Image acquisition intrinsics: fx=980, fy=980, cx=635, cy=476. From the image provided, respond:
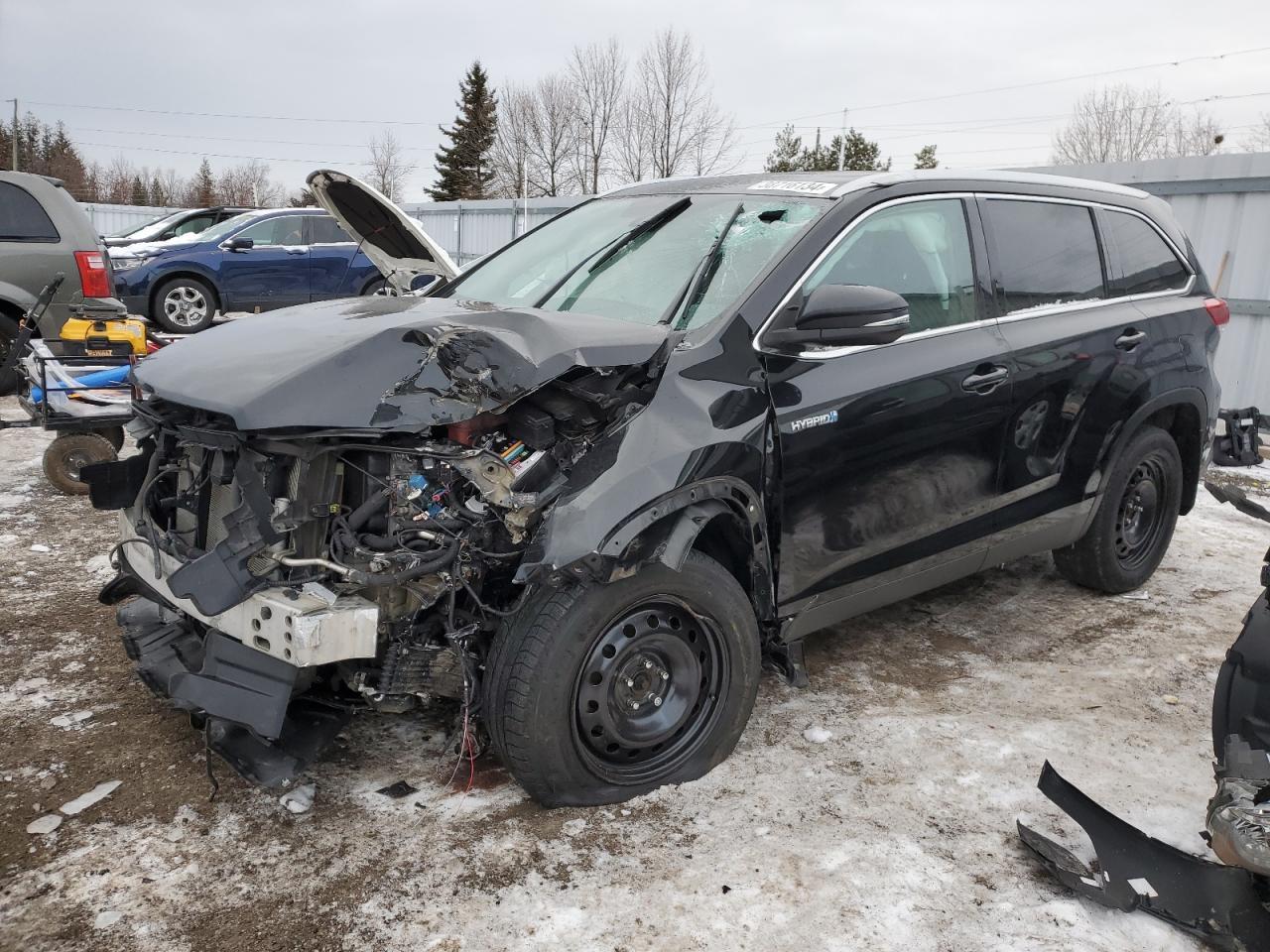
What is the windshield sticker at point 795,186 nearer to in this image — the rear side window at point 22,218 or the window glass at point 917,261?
the window glass at point 917,261

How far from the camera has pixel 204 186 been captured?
62.0m

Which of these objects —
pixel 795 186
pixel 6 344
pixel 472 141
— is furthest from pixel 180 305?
pixel 472 141

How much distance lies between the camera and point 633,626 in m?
2.94

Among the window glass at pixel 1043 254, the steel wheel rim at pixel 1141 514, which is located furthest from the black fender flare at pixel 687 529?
the steel wheel rim at pixel 1141 514

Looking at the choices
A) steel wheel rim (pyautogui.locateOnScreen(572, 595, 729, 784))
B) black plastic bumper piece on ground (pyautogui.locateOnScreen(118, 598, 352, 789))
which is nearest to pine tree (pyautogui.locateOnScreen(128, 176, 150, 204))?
black plastic bumper piece on ground (pyautogui.locateOnScreen(118, 598, 352, 789))

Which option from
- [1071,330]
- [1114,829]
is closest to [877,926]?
[1114,829]

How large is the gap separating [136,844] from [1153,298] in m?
4.70

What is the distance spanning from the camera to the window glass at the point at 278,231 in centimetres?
1402

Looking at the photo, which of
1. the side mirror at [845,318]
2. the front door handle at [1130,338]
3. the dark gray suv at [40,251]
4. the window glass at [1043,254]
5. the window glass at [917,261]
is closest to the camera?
the side mirror at [845,318]

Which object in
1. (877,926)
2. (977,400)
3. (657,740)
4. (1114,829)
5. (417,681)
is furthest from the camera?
(977,400)

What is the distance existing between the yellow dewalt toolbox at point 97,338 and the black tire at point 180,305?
7.25 meters

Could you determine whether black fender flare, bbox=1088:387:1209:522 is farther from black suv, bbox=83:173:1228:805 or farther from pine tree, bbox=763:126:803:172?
pine tree, bbox=763:126:803:172

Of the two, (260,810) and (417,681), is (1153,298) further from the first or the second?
(260,810)

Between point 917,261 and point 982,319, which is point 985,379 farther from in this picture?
point 917,261
